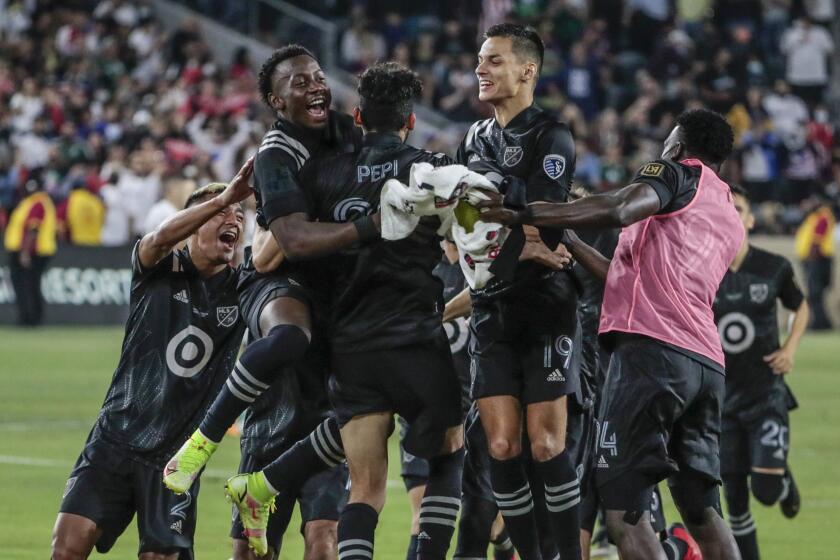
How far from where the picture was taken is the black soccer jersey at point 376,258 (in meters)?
6.79

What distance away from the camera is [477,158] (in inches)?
286

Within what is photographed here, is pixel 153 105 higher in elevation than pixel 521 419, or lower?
higher

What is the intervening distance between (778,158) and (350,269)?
21.2m

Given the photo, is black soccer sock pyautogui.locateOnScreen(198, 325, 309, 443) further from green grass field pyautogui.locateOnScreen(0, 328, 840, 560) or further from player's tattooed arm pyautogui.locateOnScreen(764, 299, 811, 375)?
player's tattooed arm pyautogui.locateOnScreen(764, 299, 811, 375)

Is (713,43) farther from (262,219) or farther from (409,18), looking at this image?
(262,219)

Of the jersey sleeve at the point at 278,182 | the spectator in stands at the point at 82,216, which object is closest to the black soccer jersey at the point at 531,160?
the jersey sleeve at the point at 278,182

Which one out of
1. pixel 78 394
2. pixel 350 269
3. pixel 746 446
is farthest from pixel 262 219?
pixel 78 394

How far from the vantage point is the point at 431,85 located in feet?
94.1

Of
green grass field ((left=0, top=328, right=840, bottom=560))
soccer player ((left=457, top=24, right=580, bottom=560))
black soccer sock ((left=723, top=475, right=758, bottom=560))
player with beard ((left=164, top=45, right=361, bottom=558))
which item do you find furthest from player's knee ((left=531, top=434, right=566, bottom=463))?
green grass field ((left=0, top=328, right=840, bottom=560))

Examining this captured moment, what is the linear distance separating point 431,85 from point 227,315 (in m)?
21.5

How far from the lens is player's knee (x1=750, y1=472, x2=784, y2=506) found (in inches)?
374

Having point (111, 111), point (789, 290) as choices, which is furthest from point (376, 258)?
point (111, 111)

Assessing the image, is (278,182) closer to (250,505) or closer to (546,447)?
(250,505)

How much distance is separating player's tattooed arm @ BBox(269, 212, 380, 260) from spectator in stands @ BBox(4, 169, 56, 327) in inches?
688
